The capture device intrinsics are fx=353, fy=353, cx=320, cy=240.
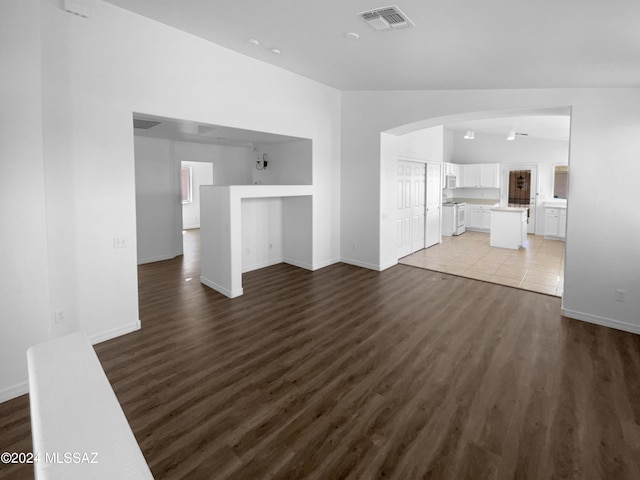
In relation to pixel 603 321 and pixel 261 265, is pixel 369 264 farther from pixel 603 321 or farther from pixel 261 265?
pixel 603 321

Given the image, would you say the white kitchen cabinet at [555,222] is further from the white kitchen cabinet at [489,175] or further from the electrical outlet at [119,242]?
the electrical outlet at [119,242]

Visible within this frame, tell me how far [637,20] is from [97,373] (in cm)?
360

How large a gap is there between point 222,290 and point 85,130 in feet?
8.77

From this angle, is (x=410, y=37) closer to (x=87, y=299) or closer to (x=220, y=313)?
(x=220, y=313)

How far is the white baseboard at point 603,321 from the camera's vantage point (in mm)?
3926

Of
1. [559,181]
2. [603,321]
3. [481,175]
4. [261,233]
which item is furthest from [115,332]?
[559,181]

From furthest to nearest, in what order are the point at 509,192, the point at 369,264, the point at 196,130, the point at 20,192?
the point at 509,192, the point at 369,264, the point at 196,130, the point at 20,192

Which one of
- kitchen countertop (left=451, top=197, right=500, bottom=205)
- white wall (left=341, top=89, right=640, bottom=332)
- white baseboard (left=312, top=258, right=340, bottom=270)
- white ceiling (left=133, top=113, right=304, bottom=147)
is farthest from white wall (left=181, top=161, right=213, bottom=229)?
white wall (left=341, top=89, right=640, bottom=332)

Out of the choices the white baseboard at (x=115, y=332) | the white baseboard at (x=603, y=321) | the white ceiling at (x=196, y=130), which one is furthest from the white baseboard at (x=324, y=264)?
the white baseboard at (x=603, y=321)

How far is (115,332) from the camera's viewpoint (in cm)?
374

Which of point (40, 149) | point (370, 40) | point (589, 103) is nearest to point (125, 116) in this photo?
point (40, 149)

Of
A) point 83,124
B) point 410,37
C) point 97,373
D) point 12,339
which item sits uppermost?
point 410,37

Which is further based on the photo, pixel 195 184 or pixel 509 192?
pixel 195 184

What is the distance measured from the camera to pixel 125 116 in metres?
3.64
